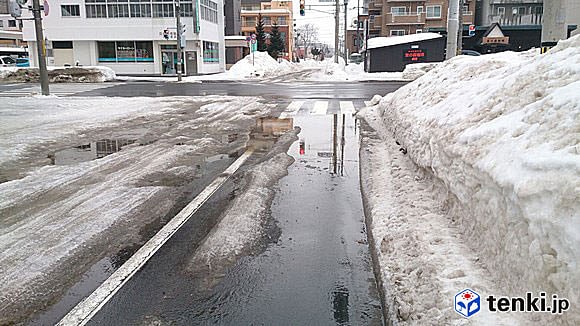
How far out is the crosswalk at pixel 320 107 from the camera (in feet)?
51.8

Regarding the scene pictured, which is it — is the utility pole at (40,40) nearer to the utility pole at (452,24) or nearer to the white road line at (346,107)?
the white road line at (346,107)

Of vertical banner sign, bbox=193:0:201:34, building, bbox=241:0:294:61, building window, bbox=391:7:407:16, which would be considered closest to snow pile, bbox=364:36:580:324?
vertical banner sign, bbox=193:0:201:34

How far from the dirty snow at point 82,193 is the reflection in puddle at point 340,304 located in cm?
217

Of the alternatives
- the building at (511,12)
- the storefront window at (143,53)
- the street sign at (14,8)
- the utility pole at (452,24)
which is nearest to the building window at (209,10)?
the storefront window at (143,53)

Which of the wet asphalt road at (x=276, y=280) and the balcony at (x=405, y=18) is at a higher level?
the balcony at (x=405, y=18)

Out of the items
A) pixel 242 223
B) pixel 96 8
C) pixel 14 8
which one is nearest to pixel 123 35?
pixel 96 8

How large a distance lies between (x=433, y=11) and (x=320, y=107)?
50.6 metres

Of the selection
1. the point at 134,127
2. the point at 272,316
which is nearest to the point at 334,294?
the point at 272,316

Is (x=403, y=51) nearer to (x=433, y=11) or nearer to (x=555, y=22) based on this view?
(x=433, y=11)

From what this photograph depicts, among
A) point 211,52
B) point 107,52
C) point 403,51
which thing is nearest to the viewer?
point 403,51

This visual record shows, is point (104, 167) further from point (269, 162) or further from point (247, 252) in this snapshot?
point (247, 252)

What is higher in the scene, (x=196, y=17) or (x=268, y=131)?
(x=196, y=17)

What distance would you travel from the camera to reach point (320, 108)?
1725 cm

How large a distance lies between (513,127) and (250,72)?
43282mm
